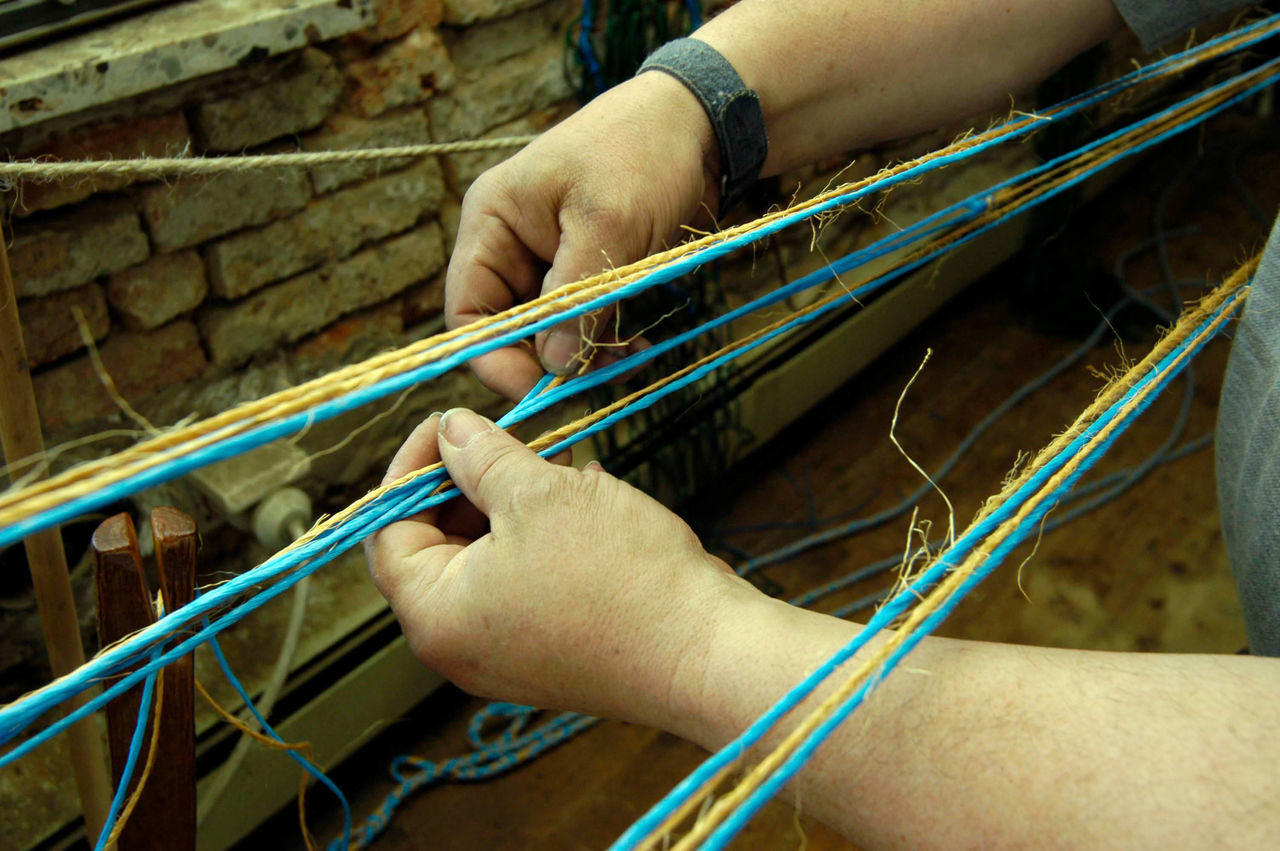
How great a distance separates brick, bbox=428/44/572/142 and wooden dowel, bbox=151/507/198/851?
0.97 metres

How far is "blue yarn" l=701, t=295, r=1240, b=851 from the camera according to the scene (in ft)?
1.28

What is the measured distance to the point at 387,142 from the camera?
1.30 meters

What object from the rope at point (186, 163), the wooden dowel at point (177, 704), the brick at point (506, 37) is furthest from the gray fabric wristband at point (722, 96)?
the brick at point (506, 37)

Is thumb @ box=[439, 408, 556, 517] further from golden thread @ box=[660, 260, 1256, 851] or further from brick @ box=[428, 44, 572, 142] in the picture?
brick @ box=[428, 44, 572, 142]

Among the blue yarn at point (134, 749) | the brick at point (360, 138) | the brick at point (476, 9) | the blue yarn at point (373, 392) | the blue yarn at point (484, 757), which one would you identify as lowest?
the blue yarn at point (484, 757)

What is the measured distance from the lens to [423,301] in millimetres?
1473

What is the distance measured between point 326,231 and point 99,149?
1.02ft

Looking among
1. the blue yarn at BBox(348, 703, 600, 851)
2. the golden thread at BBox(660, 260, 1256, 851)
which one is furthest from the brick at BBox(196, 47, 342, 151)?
the golden thread at BBox(660, 260, 1256, 851)

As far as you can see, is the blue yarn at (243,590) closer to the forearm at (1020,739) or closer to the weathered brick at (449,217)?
the forearm at (1020,739)

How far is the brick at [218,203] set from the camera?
43.9 inches

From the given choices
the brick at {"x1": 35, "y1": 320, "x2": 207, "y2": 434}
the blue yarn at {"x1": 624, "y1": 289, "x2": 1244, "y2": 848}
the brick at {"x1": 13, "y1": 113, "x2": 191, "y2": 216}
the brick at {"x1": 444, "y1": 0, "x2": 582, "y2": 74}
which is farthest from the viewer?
the brick at {"x1": 444, "y1": 0, "x2": 582, "y2": 74}

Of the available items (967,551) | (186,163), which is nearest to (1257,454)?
(967,551)

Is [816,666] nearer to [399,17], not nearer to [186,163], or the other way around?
[186,163]

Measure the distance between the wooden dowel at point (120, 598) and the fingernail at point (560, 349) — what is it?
1.04 feet
